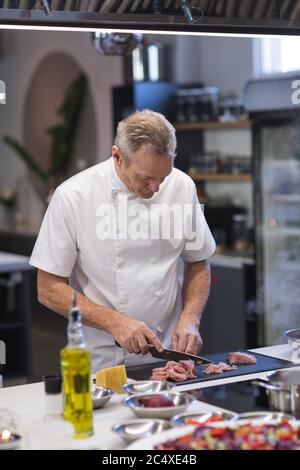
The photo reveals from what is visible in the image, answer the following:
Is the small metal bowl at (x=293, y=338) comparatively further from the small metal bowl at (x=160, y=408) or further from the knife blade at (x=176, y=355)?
the small metal bowl at (x=160, y=408)


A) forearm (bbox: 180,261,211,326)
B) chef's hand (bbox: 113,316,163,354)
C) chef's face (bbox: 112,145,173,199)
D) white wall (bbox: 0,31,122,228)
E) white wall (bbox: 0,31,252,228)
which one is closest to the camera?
chef's hand (bbox: 113,316,163,354)

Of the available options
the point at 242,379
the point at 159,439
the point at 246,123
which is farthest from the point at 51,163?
the point at 159,439

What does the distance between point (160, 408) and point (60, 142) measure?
275 inches

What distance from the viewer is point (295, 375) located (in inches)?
101

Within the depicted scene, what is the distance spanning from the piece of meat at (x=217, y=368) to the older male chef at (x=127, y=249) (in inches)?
12.1

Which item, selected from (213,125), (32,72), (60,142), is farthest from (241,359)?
(32,72)

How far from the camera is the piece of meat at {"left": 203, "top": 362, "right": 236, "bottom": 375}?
2.92m

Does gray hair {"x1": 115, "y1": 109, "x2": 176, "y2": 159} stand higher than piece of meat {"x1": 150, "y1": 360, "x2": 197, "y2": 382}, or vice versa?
gray hair {"x1": 115, "y1": 109, "x2": 176, "y2": 159}

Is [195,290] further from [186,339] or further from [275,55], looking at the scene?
[275,55]

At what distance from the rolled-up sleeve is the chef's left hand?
467mm

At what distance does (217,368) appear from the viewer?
294 centimetres

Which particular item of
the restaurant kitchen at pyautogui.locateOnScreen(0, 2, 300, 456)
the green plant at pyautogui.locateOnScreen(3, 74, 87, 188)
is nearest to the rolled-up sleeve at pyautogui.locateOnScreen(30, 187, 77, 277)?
the restaurant kitchen at pyautogui.locateOnScreen(0, 2, 300, 456)

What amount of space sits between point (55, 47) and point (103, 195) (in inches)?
242

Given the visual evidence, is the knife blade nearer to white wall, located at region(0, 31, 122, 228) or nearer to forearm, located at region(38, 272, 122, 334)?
forearm, located at region(38, 272, 122, 334)
